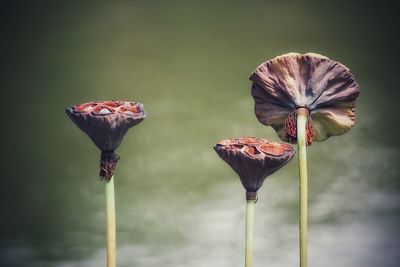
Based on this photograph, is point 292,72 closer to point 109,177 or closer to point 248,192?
point 248,192

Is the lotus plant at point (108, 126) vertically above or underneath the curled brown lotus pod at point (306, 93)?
underneath

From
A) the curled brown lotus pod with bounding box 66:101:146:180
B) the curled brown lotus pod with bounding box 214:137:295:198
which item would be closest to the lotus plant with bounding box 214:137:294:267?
the curled brown lotus pod with bounding box 214:137:295:198

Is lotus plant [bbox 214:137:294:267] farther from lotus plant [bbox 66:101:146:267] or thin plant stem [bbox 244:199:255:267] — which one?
lotus plant [bbox 66:101:146:267]

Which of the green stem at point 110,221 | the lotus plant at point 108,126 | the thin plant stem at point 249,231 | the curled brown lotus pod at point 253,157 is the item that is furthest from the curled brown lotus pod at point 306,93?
the green stem at point 110,221

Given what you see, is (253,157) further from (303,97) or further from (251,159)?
(303,97)

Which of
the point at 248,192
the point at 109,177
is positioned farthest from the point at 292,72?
the point at 109,177

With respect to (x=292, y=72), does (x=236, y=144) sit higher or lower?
lower

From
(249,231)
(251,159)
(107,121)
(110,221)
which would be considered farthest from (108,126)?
(249,231)

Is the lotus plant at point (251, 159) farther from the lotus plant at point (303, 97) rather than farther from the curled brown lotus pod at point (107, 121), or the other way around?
the curled brown lotus pod at point (107, 121)
